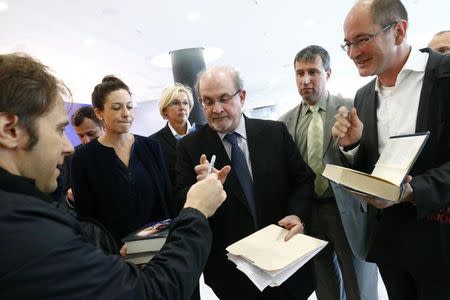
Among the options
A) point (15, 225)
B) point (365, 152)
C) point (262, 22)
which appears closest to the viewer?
point (15, 225)

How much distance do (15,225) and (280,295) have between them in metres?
1.15

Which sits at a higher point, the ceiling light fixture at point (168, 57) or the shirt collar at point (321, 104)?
the ceiling light fixture at point (168, 57)

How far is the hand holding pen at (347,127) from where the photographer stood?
1.44 meters

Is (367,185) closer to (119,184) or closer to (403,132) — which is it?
(403,132)

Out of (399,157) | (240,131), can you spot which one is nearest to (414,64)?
(399,157)

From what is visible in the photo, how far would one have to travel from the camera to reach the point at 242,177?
1466 mm

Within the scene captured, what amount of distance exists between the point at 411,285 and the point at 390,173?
616 mm

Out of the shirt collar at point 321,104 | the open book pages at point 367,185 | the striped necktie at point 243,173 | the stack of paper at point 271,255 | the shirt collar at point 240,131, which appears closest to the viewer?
the open book pages at point 367,185

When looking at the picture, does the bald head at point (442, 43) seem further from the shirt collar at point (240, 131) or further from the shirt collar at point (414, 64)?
the shirt collar at point (240, 131)

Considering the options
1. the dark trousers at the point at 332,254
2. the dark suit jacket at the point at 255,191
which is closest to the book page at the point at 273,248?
the dark suit jacket at the point at 255,191

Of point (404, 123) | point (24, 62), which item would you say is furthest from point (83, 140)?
point (404, 123)

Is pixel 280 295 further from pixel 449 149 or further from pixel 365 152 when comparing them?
pixel 449 149

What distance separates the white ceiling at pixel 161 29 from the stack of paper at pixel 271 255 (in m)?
2.44

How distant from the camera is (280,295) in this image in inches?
55.6
